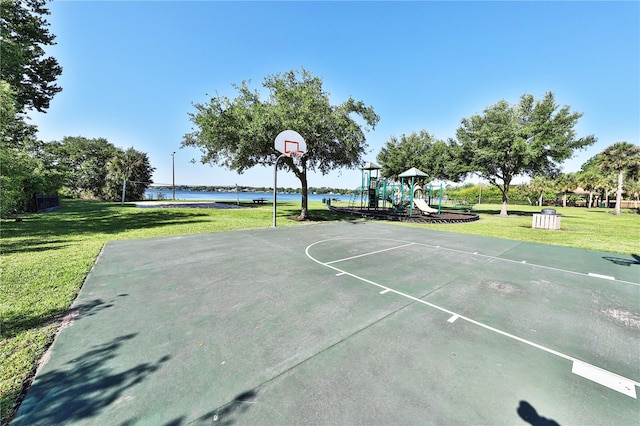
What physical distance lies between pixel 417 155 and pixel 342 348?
30516 millimetres

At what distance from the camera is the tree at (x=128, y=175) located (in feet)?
123

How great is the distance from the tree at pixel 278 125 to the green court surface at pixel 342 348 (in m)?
10.1

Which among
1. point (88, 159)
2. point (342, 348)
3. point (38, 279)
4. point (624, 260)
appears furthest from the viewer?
point (88, 159)

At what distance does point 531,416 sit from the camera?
6.95 ft

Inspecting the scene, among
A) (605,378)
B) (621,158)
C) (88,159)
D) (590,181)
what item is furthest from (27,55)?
(590,181)

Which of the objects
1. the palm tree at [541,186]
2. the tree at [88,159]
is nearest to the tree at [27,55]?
the tree at [88,159]

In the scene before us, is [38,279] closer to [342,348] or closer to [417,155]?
[342,348]

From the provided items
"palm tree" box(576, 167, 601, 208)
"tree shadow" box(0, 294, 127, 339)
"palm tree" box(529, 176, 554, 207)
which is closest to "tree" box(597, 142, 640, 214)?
"palm tree" box(576, 167, 601, 208)

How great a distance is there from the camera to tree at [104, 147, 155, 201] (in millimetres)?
37344

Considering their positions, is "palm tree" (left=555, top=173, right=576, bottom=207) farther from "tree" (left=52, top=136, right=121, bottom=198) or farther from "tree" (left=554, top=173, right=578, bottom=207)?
"tree" (left=52, top=136, right=121, bottom=198)

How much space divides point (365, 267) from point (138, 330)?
15.9 ft

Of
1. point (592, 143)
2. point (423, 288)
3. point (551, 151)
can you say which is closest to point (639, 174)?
point (592, 143)

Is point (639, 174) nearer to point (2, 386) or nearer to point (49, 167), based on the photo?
point (2, 386)

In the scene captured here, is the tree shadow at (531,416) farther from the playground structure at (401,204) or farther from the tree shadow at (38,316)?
the playground structure at (401,204)
